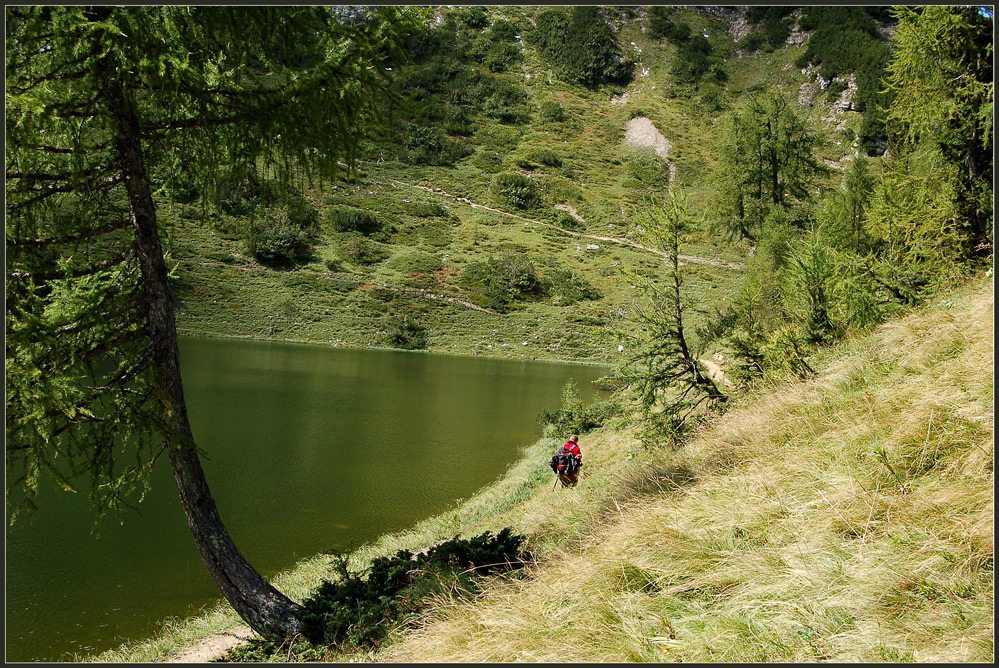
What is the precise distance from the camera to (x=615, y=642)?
305cm

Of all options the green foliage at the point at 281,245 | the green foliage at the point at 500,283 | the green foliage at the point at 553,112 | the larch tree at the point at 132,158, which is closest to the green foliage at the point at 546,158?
the green foliage at the point at 553,112

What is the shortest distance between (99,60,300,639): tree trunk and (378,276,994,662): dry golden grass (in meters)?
1.68

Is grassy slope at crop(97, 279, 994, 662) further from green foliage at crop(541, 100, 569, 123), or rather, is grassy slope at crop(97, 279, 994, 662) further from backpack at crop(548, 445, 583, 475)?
green foliage at crop(541, 100, 569, 123)

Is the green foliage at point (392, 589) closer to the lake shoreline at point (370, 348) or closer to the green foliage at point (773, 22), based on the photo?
the lake shoreline at point (370, 348)

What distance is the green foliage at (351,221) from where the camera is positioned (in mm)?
61938

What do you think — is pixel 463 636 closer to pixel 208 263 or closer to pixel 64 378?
pixel 64 378

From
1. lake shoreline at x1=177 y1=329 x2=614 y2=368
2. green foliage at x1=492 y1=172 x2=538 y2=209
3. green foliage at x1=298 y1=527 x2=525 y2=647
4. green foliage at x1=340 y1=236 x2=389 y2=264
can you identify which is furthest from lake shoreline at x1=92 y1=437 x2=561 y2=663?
green foliage at x1=492 y1=172 x2=538 y2=209

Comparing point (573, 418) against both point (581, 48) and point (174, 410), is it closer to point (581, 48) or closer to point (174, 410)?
point (174, 410)

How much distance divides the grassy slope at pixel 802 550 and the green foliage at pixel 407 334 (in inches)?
1533

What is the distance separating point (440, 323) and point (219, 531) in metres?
44.5

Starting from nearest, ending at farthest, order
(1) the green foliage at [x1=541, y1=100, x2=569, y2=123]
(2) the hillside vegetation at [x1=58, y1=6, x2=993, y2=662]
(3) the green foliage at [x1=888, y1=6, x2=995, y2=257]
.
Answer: (2) the hillside vegetation at [x1=58, y1=6, x2=993, y2=662] < (3) the green foliage at [x1=888, y1=6, x2=995, y2=257] < (1) the green foliage at [x1=541, y1=100, x2=569, y2=123]

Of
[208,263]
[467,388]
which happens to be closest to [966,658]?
[467,388]

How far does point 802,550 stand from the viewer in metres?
3.47

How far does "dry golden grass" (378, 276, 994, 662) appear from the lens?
2.79 meters
